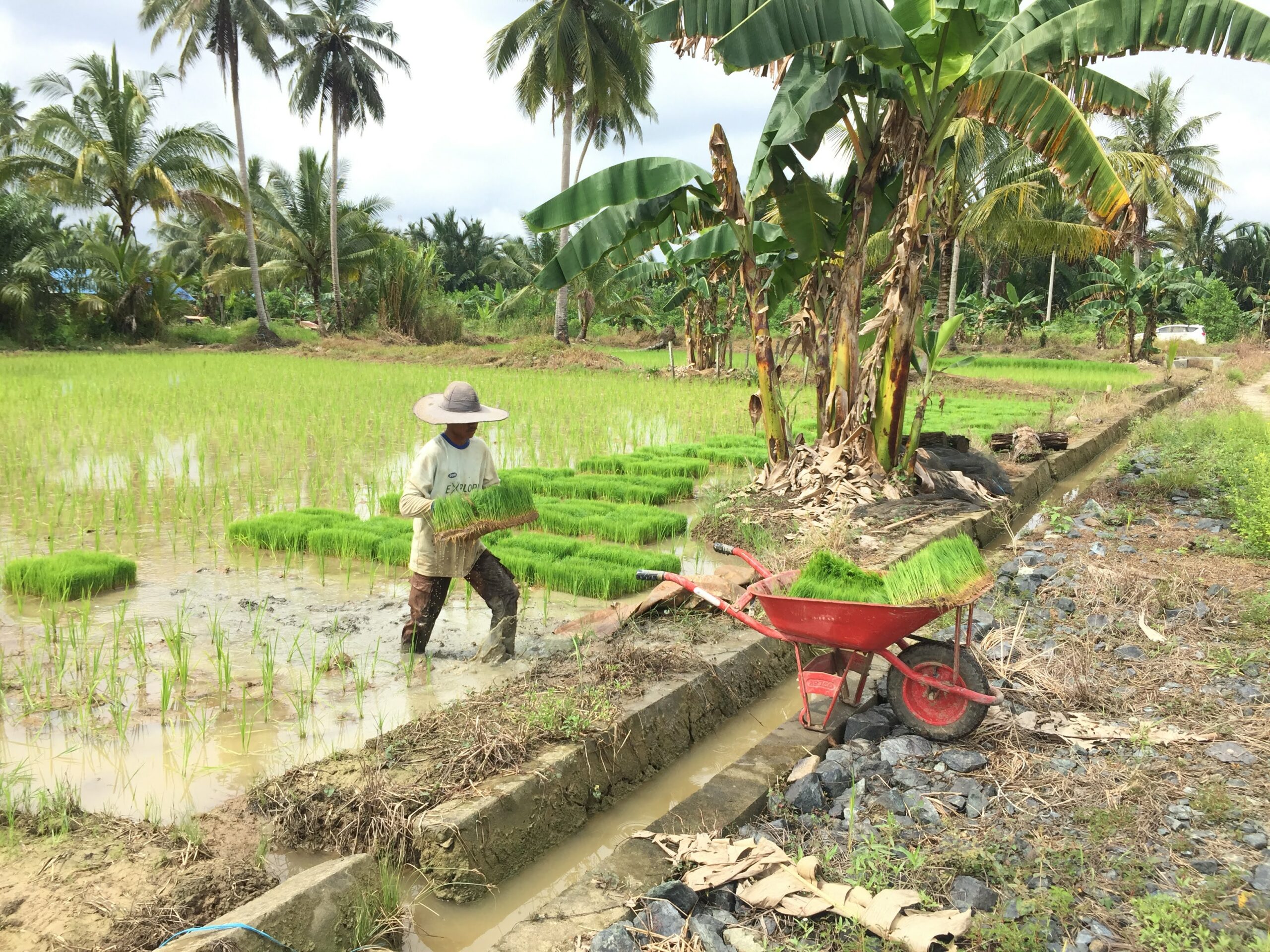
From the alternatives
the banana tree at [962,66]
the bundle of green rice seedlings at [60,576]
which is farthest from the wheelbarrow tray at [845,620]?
the bundle of green rice seedlings at [60,576]

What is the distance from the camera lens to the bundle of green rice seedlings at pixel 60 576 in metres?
4.79

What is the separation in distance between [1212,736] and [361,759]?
2.85 m

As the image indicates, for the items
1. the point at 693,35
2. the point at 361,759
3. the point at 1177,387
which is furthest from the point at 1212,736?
the point at 1177,387

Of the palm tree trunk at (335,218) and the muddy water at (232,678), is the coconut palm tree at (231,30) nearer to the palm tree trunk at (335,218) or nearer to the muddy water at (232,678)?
the palm tree trunk at (335,218)

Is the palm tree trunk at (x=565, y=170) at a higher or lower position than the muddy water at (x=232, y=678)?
higher


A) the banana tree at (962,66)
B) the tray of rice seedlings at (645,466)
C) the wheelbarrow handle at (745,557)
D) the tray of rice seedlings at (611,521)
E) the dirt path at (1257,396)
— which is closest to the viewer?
the wheelbarrow handle at (745,557)

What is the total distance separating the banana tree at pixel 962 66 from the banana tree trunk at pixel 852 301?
11 centimetres

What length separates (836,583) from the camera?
11.0 ft

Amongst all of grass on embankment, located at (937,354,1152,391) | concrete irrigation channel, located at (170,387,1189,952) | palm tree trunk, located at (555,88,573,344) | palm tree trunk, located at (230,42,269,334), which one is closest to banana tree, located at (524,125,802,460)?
concrete irrigation channel, located at (170,387,1189,952)

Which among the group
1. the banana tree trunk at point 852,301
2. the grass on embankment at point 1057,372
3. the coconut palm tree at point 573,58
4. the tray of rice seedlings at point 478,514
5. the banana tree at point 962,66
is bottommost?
the tray of rice seedlings at point 478,514

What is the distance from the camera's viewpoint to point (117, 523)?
20.0 feet

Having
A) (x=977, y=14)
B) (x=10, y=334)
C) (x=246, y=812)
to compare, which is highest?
(x=977, y=14)

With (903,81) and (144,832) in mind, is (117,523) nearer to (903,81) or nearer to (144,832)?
(144,832)

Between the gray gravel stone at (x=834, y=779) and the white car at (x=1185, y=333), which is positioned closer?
the gray gravel stone at (x=834, y=779)
